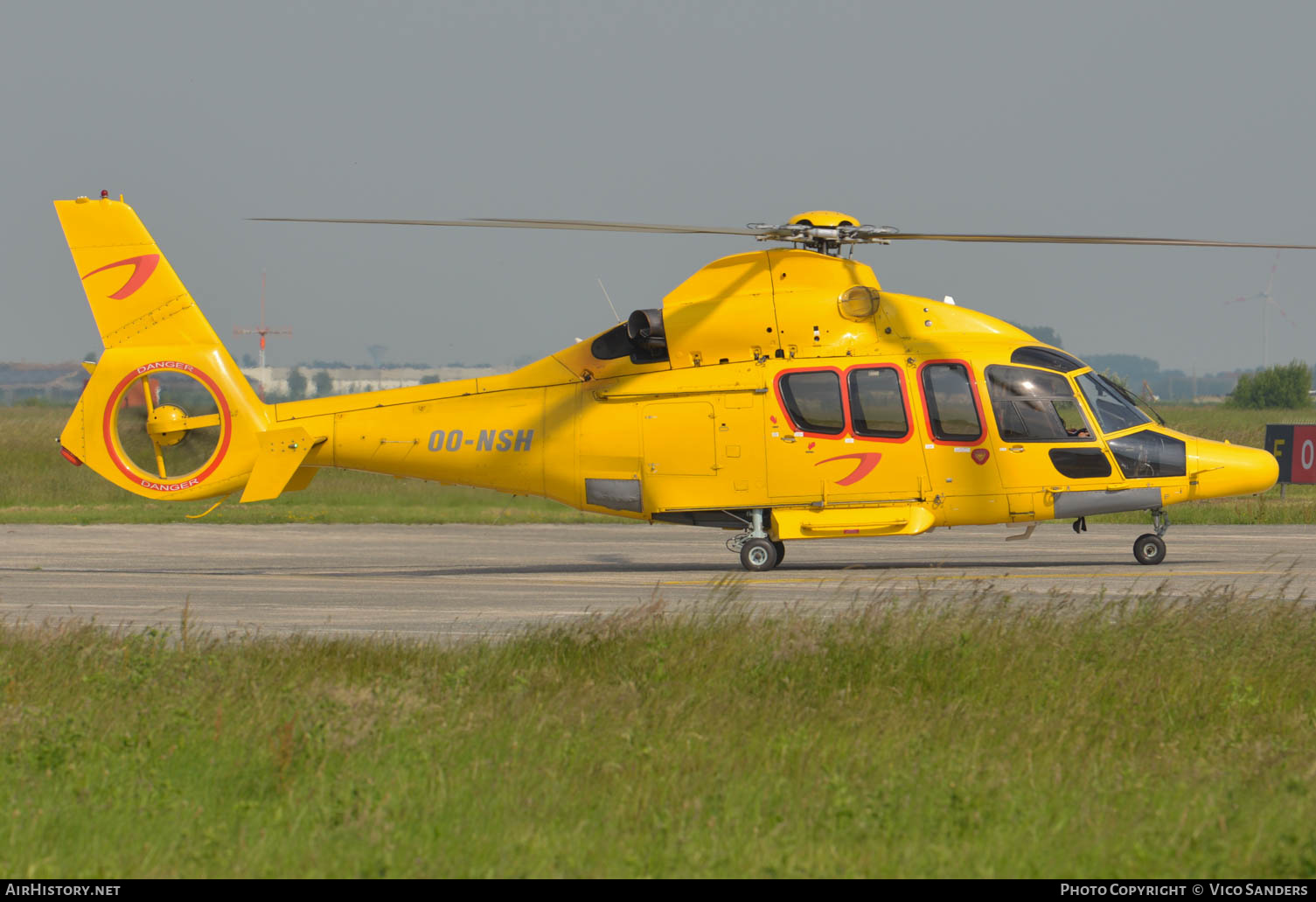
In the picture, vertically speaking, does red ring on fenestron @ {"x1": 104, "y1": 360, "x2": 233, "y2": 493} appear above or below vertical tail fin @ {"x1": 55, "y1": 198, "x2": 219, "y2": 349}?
below

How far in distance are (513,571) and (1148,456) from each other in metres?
9.14

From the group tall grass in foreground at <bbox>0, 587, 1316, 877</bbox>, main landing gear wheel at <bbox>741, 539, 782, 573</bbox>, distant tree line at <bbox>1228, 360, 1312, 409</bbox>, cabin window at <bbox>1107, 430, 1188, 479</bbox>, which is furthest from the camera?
distant tree line at <bbox>1228, 360, 1312, 409</bbox>

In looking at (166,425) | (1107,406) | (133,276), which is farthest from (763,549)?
(133,276)

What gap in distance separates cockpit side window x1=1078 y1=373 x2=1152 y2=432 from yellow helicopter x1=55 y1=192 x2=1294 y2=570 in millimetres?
44

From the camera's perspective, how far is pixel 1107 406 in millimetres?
17688

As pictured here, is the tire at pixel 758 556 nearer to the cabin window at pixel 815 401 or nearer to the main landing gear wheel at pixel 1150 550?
the cabin window at pixel 815 401

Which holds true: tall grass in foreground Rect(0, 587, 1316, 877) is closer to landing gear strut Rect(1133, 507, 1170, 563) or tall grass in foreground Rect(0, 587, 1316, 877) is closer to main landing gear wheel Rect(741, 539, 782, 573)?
main landing gear wheel Rect(741, 539, 782, 573)

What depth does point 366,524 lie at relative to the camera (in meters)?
26.3

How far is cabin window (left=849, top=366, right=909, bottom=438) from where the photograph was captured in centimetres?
1728

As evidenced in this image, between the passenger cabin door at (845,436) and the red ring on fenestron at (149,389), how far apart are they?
7.79 metres

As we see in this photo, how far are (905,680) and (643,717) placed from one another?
2220 mm

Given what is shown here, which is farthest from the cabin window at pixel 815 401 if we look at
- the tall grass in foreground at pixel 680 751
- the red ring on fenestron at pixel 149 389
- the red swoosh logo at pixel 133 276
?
the red swoosh logo at pixel 133 276

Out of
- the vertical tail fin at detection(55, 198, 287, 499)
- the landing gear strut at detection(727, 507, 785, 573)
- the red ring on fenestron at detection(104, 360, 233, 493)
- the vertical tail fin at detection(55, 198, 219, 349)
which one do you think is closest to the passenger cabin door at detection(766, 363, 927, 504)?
the landing gear strut at detection(727, 507, 785, 573)
